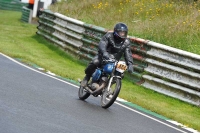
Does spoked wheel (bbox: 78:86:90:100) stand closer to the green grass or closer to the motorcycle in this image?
the motorcycle

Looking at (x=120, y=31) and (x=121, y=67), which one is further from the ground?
(x=120, y=31)

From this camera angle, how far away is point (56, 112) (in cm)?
1155

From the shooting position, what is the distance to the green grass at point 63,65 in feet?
48.5

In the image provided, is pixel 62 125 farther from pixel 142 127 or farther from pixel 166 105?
pixel 166 105

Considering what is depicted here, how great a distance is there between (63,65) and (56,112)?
8877mm

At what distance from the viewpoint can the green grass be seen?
14773mm

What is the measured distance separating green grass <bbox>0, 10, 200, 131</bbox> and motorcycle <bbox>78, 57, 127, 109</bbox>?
4.41ft

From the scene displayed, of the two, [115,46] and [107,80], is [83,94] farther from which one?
[115,46]

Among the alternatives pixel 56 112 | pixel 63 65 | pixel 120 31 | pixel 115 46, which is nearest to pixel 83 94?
pixel 115 46

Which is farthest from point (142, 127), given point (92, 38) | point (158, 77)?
point (92, 38)

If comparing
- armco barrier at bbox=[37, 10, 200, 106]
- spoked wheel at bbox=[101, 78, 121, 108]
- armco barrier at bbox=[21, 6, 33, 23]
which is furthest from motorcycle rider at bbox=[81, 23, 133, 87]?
armco barrier at bbox=[21, 6, 33, 23]

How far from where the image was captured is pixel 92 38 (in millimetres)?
21234

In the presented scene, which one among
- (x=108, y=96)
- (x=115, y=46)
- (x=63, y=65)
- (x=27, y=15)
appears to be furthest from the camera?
(x=27, y=15)

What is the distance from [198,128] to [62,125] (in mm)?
3547
